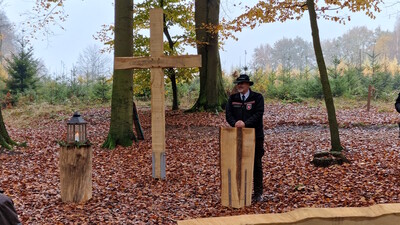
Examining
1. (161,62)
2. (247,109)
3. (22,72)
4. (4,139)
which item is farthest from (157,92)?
(22,72)

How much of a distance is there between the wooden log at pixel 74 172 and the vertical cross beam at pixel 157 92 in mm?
1606

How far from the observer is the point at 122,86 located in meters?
10.8

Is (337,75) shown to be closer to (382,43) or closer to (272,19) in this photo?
(272,19)

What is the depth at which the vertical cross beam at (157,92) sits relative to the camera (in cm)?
756

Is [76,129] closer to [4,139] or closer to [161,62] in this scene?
[161,62]

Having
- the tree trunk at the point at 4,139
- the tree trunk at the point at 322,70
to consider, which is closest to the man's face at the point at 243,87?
the tree trunk at the point at 322,70

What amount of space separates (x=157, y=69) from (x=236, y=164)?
2.84 meters

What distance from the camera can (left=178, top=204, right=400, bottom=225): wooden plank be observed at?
67.8 inches

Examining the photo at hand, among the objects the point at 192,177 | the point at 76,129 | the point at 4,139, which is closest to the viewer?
the point at 76,129

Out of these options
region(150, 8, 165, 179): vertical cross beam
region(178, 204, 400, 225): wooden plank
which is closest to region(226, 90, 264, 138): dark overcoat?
region(150, 8, 165, 179): vertical cross beam

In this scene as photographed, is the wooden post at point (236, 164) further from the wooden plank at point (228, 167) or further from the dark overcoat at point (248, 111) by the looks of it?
the dark overcoat at point (248, 111)

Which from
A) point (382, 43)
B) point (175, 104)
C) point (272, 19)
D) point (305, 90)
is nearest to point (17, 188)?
point (272, 19)

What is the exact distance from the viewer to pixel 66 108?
2197 centimetres

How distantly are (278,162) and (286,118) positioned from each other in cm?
738
